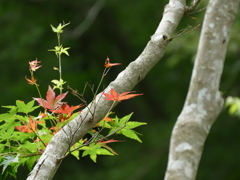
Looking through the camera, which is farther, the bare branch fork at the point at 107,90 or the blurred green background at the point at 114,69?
the blurred green background at the point at 114,69

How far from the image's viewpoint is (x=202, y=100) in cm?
254

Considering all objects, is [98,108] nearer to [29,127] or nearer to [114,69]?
[29,127]

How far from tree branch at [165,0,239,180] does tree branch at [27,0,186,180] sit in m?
1.12

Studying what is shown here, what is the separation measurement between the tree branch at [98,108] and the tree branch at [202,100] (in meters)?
1.12

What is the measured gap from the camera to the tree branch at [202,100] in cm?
234

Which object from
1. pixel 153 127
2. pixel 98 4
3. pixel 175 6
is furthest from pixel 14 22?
pixel 175 6

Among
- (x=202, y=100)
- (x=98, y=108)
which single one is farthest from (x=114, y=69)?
(x=98, y=108)

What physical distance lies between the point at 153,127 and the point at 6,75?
2714 millimetres

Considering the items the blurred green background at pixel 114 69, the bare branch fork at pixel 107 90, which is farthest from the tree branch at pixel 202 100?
the blurred green background at pixel 114 69

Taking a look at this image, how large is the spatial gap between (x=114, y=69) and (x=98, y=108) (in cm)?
714

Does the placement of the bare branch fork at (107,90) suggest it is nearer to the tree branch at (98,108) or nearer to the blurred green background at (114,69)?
the tree branch at (98,108)

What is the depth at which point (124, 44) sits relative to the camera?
8.42m

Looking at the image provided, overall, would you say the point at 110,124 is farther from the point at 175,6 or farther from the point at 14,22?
the point at 14,22

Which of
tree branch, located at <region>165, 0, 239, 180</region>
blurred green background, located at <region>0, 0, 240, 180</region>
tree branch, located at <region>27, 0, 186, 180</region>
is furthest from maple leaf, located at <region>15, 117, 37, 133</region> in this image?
blurred green background, located at <region>0, 0, 240, 180</region>
